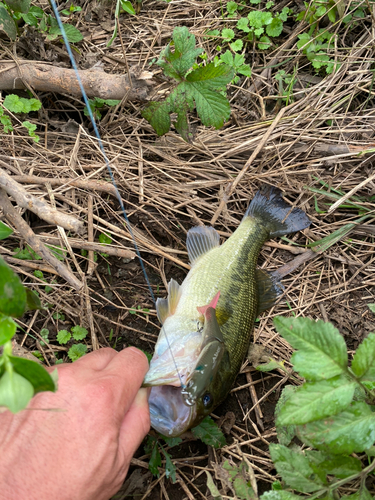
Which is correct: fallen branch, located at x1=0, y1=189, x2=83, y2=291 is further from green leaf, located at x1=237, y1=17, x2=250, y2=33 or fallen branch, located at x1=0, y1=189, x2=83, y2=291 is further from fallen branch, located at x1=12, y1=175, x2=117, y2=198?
green leaf, located at x1=237, y1=17, x2=250, y2=33

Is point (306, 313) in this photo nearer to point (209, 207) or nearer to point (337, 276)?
point (337, 276)

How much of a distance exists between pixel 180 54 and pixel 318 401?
2.65 m

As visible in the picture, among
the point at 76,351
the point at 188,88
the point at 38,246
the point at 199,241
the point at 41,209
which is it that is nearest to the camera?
the point at 41,209

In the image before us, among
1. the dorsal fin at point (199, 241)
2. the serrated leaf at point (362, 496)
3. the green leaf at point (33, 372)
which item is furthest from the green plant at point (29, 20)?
the serrated leaf at point (362, 496)

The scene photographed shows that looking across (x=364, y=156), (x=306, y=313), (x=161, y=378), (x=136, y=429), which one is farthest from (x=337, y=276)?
(x=136, y=429)

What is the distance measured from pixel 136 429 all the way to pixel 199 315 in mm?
951

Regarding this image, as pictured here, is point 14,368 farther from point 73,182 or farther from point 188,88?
point 188,88

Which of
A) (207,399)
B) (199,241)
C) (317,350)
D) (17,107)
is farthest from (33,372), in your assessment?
(17,107)

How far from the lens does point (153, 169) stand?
143 inches

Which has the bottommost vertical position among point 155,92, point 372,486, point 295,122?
point 372,486

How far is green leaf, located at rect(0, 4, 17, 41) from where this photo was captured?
10.7ft

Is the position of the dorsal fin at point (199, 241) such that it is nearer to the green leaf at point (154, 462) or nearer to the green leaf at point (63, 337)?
the green leaf at point (63, 337)

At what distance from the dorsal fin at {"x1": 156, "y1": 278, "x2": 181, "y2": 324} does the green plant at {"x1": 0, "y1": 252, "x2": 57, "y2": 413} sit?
5.21ft

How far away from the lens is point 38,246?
2.41m
